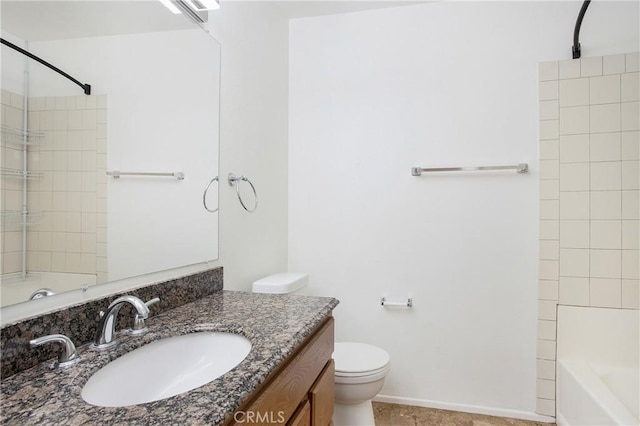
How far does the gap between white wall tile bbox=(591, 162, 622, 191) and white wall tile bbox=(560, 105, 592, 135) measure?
0.68ft

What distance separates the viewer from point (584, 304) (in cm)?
202

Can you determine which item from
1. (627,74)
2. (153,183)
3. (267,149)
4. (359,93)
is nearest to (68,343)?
(153,183)

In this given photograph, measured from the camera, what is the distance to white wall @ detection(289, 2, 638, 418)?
210cm

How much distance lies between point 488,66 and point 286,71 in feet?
4.07

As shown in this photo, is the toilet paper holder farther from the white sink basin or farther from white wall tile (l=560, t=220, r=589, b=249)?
the white sink basin

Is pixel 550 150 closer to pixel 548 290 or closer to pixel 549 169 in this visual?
pixel 549 169

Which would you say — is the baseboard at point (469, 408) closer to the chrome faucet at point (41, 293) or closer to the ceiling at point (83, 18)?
the chrome faucet at point (41, 293)

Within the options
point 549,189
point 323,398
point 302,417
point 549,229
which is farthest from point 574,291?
point 302,417

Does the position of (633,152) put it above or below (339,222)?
above

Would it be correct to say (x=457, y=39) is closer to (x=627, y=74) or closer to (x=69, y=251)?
(x=627, y=74)

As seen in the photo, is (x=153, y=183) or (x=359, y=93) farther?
(x=359, y=93)

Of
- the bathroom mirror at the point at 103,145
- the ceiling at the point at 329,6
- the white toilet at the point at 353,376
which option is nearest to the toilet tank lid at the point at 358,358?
the white toilet at the point at 353,376

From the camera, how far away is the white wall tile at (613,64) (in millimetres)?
1970

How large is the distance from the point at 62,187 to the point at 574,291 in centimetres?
238
